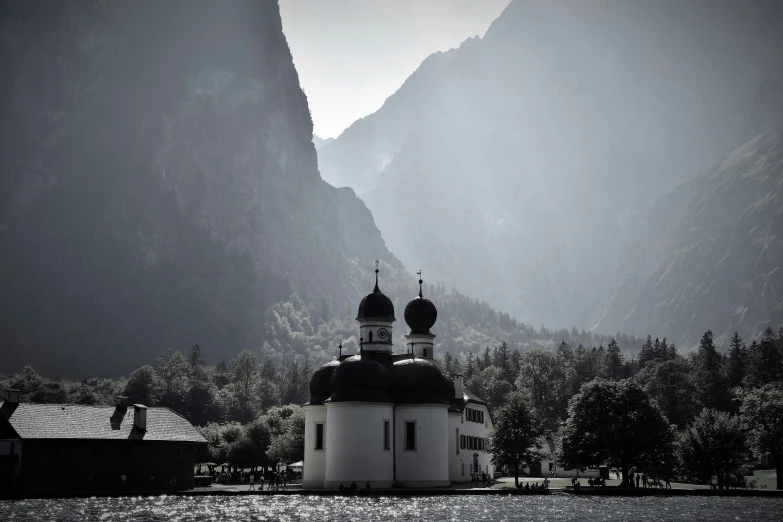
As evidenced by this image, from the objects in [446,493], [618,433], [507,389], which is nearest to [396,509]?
[446,493]

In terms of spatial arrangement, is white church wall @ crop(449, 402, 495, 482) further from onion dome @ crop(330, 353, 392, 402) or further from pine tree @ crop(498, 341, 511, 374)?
pine tree @ crop(498, 341, 511, 374)

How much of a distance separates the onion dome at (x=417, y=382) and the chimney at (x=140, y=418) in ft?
67.9

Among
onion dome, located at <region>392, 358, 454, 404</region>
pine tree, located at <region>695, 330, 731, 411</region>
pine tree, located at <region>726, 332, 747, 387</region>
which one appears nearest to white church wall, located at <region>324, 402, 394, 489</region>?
onion dome, located at <region>392, 358, 454, 404</region>

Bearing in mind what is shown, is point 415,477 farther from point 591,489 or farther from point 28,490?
point 28,490

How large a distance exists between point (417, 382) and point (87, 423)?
26.7m

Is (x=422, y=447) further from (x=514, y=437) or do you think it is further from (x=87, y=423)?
(x=87, y=423)

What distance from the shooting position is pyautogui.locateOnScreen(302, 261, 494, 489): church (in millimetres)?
69125

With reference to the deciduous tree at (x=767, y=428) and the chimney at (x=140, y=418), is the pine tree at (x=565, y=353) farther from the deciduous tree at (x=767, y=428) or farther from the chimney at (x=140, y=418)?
the chimney at (x=140, y=418)

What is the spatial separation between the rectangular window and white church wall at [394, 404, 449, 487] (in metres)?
0.18

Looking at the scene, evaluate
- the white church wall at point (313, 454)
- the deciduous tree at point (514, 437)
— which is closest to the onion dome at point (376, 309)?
the white church wall at point (313, 454)

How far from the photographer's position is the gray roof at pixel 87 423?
67.2 m

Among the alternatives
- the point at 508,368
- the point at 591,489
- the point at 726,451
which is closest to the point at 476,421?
the point at 591,489

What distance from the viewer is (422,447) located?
71375 mm

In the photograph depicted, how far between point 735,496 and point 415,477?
24.4m
